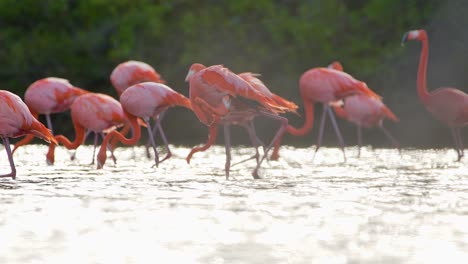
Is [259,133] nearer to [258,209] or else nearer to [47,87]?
[47,87]

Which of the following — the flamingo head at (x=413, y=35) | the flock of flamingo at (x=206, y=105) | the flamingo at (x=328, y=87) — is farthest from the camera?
the flamingo at (x=328, y=87)

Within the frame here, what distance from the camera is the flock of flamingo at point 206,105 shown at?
819cm

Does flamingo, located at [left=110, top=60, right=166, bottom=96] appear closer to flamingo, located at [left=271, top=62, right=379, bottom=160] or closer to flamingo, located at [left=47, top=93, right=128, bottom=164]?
flamingo, located at [left=47, top=93, right=128, bottom=164]

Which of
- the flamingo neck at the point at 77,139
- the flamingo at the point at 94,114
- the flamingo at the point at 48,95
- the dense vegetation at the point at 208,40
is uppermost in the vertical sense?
the dense vegetation at the point at 208,40

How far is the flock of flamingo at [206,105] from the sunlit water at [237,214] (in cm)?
41

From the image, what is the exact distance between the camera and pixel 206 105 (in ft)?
26.5

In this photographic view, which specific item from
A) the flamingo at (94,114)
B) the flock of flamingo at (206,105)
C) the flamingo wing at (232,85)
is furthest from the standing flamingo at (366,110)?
the flamingo wing at (232,85)

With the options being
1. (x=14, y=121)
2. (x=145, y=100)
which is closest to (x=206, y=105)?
(x=14, y=121)

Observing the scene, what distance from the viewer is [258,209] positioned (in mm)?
5961

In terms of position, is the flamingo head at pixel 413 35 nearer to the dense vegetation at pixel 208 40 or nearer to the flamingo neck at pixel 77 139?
the flamingo neck at pixel 77 139

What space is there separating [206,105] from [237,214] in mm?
2441

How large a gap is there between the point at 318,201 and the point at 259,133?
33.0 ft

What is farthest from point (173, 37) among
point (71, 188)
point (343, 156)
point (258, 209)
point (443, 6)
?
point (258, 209)

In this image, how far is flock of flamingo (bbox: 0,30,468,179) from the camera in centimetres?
819
